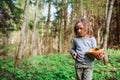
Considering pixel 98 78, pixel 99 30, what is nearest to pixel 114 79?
pixel 98 78

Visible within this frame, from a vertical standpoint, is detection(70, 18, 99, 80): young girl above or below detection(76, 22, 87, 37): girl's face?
below

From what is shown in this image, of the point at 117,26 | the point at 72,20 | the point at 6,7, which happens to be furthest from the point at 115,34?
the point at 6,7

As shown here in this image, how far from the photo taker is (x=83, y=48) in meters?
5.32

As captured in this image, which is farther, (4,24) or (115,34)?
(115,34)

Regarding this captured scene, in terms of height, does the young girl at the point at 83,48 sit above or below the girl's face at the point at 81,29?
below

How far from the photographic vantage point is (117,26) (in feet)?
107

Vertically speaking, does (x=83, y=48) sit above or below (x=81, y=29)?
below

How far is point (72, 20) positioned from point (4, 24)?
1481 centimetres

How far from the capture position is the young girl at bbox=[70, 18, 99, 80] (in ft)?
17.4

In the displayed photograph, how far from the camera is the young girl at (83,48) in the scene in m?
5.30

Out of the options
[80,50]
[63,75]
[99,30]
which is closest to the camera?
[80,50]

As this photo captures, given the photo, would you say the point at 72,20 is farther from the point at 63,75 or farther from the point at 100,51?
the point at 100,51

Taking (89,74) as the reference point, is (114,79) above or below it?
below

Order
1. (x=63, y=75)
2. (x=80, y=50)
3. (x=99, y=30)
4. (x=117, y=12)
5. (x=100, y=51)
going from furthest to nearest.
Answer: (x=99, y=30)
(x=117, y=12)
(x=63, y=75)
(x=80, y=50)
(x=100, y=51)
